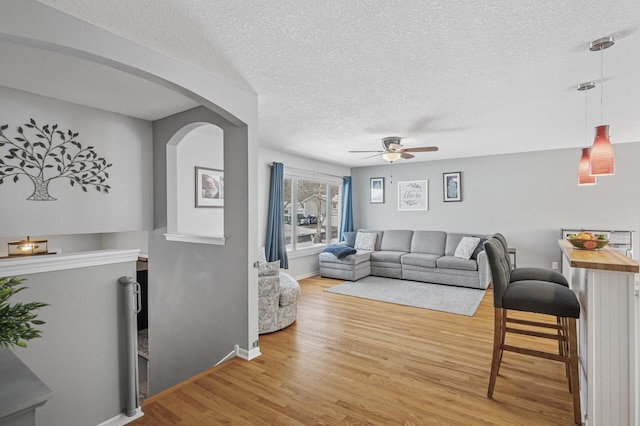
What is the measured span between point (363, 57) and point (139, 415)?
297cm

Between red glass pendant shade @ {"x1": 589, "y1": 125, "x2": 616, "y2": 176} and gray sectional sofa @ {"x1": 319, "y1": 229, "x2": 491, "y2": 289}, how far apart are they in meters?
3.52

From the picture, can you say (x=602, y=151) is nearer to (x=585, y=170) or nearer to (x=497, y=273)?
(x=585, y=170)

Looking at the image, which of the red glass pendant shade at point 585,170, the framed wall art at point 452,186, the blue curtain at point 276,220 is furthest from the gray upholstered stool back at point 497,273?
the framed wall art at point 452,186

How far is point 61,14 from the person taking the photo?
175 cm

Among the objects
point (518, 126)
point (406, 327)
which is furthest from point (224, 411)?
point (518, 126)

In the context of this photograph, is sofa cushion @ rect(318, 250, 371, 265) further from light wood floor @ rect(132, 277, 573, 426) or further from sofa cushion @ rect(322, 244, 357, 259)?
light wood floor @ rect(132, 277, 573, 426)

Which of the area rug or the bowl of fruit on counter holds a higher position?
the bowl of fruit on counter

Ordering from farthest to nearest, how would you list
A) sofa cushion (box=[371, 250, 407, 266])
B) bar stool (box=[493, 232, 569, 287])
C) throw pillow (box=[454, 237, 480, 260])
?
1. sofa cushion (box=[371, 250, 407, 266])
2. throw pillow (box=[454, 237, 480, 260])
3. bar stool (box=[493, 232, 569, 287])

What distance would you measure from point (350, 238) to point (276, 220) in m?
2.32

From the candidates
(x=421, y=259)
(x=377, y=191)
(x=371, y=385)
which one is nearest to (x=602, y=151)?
(x=371, y=385)

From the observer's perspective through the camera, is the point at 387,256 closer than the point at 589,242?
No

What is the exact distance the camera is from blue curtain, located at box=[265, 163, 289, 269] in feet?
17.5

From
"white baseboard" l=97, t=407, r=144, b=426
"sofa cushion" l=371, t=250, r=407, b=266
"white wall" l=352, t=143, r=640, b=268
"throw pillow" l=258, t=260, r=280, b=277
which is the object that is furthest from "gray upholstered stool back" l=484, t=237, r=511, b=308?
"white wall" l=352, t=143, r=640, b=268

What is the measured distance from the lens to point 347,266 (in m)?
6.11
